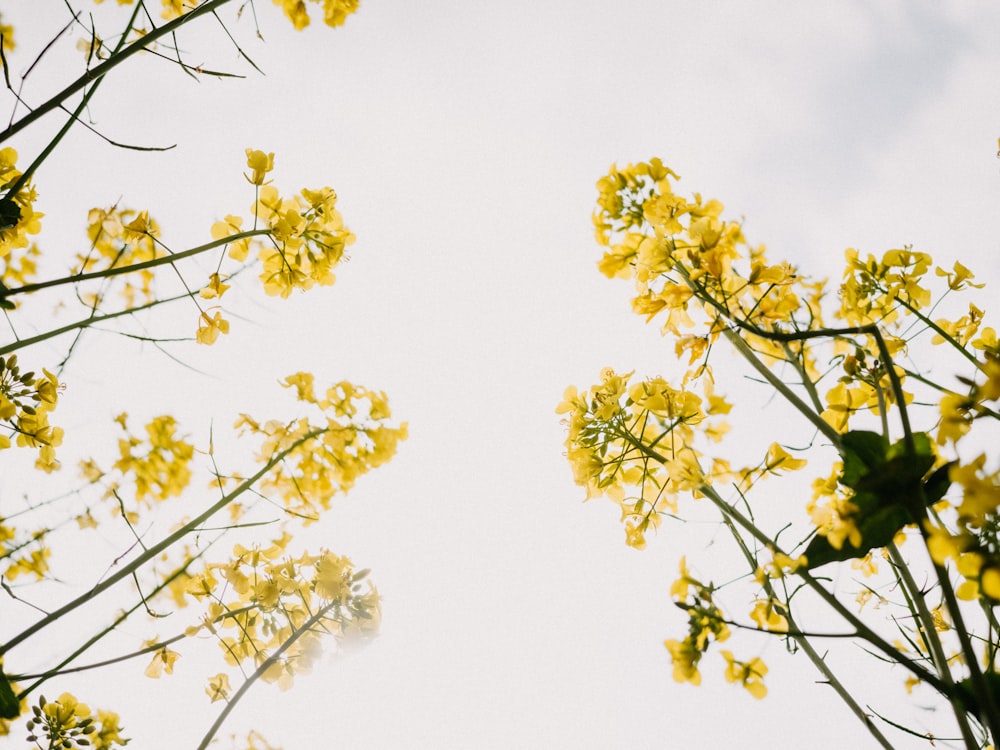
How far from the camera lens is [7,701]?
1072 millimetres

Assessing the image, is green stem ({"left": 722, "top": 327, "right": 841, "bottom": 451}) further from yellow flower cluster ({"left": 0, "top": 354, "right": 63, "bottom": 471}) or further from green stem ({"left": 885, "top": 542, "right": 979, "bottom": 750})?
yellow flower cluster ({"left": 0, "top": 354, "right": 63, "bottom": 471})

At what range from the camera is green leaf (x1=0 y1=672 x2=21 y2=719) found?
1.07 meters

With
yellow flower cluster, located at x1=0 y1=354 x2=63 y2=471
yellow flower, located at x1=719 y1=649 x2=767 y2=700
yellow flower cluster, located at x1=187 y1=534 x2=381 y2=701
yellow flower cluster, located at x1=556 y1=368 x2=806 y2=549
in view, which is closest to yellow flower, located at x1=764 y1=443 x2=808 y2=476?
yellow flower cluster, located at x1=556 y1=368 x2=806 y2=549

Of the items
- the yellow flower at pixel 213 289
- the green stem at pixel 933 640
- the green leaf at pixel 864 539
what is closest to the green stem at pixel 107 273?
the yellow flower at pixel 213 289

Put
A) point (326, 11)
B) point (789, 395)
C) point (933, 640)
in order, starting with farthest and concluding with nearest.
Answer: point (326, 11) → point (789, 395) → point (933, 640)

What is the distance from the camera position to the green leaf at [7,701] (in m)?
1.07

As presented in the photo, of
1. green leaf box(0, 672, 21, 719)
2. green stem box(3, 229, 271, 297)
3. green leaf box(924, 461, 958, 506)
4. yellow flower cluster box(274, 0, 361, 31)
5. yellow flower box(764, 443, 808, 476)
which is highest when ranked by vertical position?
yellow flower cluster box(274, 0, 361, 31)

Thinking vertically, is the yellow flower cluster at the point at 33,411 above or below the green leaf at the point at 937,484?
above

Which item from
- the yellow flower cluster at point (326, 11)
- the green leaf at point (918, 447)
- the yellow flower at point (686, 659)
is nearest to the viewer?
the green leaf at point (918, 447)

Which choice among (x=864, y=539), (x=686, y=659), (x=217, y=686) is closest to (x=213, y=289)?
(x=217, y=686)

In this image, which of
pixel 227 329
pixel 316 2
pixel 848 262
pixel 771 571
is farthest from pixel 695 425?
pixel 316 2

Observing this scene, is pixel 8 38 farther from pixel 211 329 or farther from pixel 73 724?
pixel 73 724

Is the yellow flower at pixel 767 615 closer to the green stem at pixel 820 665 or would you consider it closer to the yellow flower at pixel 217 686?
the green stem at pixel 820 665

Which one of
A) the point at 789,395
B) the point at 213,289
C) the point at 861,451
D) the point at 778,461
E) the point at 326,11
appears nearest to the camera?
the point at 861,451
